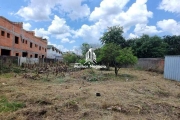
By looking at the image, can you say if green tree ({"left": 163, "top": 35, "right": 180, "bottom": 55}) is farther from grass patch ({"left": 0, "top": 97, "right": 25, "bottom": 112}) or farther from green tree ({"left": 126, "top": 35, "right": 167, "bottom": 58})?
grass patch ({"left": 0, "top": 97, "right": 25, "bottom": 112})

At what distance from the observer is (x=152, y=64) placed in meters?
20.6

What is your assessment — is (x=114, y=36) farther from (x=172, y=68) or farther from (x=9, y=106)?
(x=9, y=106)

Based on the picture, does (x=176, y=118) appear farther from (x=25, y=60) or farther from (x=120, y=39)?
(x=120, y=39)

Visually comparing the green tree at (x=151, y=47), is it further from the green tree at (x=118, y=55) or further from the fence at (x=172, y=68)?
the fence at (x=172, y=68)

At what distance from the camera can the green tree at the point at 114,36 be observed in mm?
30175

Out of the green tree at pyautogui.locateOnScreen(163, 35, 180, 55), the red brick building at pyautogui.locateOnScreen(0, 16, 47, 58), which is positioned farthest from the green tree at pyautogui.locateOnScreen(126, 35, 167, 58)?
the red brick building at pyautogui.locateOnScreen(0, 16, 47, 58)

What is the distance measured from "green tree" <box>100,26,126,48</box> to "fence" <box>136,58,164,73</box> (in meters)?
7.37

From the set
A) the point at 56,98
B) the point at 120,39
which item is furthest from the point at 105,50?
the point at 120,39

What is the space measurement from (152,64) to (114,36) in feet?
36.4

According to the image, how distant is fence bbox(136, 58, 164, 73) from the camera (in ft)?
61.8

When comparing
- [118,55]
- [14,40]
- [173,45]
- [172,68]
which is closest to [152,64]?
[118,55]

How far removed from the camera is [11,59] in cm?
1680

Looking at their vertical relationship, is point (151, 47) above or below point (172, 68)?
above

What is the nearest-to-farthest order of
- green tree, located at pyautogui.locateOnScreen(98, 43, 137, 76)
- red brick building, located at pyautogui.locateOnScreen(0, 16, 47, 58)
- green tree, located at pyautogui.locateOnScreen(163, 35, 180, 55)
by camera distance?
green tree, located at pyautogui.locateOnScreen(98, 43, 137, 76), red brick building, located at pyautogui.locateOnScreen(0, 16, 47, 58), green tree, located at pyautogui.locateOnScreen(163, 35, 180, 55)
